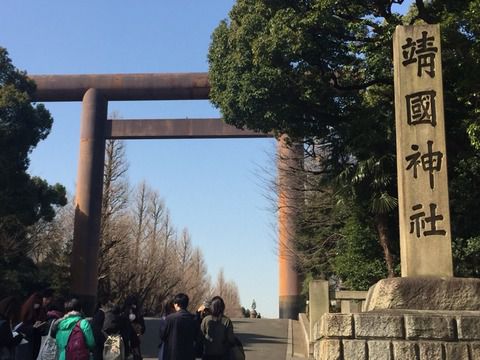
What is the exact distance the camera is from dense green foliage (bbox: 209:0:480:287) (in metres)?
9.88

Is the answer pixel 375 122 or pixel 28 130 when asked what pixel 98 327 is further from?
pixel 28 130

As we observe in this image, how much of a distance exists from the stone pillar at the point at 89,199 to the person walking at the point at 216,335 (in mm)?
13465

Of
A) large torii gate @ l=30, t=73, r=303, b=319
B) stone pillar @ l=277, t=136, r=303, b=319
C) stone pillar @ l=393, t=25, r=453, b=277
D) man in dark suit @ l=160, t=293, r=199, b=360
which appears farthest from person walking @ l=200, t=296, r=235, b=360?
large torii gate @ l=30, t=73, r=303, b=319

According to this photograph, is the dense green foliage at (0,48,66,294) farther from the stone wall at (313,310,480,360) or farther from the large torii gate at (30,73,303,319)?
the stone wall at (313,310,480,360)

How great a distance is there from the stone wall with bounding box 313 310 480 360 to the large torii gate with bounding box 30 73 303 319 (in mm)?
12120

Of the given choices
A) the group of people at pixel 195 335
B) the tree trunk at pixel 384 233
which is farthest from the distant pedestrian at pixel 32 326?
the tree trunk at pixel 384 233

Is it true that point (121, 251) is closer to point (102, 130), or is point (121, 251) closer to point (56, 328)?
point (102, 130)

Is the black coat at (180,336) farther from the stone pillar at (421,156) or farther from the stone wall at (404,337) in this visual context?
the stone pillar at (421,156)

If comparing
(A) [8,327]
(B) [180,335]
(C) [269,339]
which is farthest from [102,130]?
(A) [8,327]

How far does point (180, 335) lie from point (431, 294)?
8.09 feet

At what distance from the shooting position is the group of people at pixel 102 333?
17.0 feet

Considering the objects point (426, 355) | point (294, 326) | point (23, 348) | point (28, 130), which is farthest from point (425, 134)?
point (28, 130)

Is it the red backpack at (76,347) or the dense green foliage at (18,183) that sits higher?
the dense green foliage at (18,183)

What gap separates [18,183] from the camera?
15.6 m
